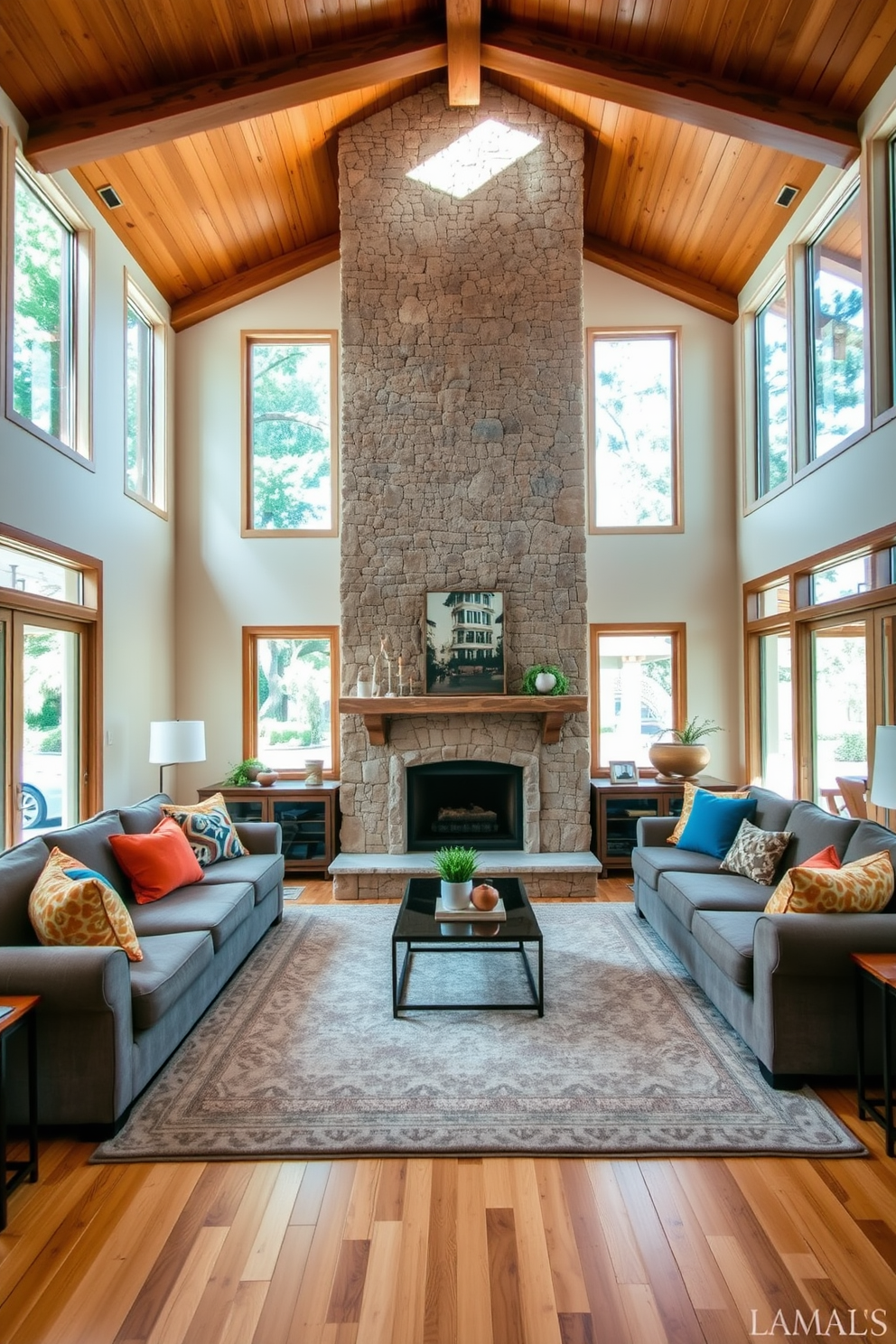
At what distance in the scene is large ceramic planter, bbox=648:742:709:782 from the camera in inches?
249

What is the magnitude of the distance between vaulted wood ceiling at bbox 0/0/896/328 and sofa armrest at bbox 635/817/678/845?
4.32m

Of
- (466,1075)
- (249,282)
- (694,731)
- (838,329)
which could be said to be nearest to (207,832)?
(466,1075)

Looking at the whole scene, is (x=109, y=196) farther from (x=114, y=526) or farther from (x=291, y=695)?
(x=291, y=695)

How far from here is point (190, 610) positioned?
696cm

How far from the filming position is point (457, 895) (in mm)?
3801

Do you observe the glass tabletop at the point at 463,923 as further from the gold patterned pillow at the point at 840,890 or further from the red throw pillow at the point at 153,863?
the red throw pillow at the point at 153,863

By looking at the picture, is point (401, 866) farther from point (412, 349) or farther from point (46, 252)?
point (46, 252)

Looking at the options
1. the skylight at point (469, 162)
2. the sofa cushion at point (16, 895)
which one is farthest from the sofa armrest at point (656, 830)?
the skylight at point (469, 162)

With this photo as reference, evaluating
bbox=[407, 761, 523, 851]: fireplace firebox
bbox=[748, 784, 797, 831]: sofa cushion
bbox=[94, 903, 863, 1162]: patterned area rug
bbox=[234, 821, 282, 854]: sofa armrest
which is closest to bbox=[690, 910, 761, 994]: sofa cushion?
bbox=[94, 903, 863, 1162]: patterned area rug

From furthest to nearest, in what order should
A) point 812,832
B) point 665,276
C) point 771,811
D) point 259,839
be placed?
1. point 665,276
2. point 259,839
3. point 771,811
4. point 812,832

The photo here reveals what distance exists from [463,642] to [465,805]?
4.66 feet

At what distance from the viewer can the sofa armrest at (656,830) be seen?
16.6 feet

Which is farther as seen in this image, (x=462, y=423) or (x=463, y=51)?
(x=462, y=423)

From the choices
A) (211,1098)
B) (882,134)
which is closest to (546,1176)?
(211,1098)
